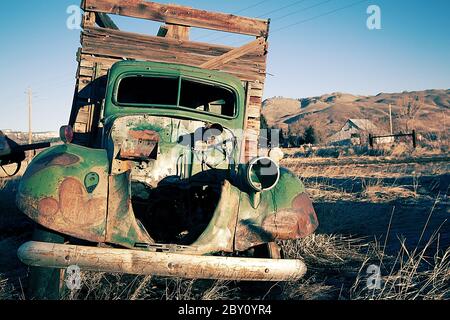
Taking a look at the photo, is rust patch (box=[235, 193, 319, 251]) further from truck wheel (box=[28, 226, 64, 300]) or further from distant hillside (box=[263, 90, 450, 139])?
distant hillside (box=[263, 90, 450, 139])

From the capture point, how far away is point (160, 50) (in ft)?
18.7

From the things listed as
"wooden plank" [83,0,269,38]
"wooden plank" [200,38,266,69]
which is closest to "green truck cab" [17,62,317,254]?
"wooden plank" [200,38,266,69]

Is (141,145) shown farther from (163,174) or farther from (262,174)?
(262,174)

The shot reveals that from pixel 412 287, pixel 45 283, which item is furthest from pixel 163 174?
pixel 412 287

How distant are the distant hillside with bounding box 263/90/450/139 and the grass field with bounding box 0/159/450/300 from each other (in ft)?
68.1

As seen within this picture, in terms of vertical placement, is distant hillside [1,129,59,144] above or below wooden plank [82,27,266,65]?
below

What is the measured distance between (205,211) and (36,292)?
4.91 feet

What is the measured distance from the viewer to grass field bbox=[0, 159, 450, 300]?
2938mm

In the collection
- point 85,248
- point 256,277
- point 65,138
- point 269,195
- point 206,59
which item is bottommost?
point 256,277

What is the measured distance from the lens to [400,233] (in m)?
4.68

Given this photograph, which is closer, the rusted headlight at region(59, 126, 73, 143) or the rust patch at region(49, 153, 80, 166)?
the rust patch at region(49, 153, 80, 166)
